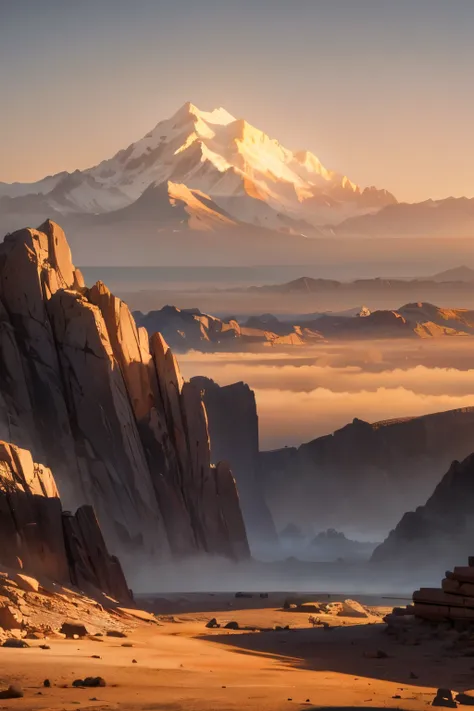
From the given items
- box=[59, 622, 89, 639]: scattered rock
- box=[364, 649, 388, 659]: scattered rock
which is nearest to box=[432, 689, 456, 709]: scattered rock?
box=[364, 649, 388, 659]: scattered rock

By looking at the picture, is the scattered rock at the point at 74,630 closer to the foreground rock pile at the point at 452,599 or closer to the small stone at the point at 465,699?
the foreground rock pile at the point at 452,599

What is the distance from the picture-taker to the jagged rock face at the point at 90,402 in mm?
178500

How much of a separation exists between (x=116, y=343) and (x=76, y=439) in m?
14.4

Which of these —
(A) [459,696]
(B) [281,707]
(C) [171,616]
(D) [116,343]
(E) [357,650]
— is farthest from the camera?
(D) [116,343]

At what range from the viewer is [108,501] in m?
178

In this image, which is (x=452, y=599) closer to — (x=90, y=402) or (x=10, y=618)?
(x=10, y=618)

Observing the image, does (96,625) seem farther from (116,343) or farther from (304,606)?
(116,343)

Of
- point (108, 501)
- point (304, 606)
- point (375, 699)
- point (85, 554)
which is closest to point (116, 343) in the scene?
point (108, 501)

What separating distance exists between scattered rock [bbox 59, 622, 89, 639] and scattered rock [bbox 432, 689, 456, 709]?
29700 millimetres

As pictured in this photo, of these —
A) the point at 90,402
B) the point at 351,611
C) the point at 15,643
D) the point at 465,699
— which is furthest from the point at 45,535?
the point at 90,402

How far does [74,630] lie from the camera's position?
85.4 meters

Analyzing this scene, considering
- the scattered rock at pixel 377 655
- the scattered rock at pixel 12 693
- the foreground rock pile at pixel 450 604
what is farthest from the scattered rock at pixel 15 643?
the foreground rock pile at pixel 450 604

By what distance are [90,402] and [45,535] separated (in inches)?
3024

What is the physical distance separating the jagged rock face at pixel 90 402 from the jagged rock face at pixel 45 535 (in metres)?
54.9
